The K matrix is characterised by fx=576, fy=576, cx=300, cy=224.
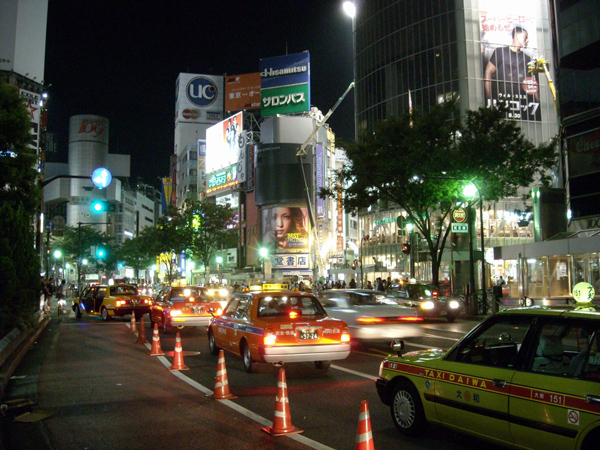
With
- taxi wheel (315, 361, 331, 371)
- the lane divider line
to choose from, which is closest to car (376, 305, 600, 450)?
the lane divider line

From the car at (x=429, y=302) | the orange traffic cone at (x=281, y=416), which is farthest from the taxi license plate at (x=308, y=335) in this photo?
the car at (x=429, y=302)

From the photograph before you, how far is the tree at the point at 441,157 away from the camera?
2597 cm

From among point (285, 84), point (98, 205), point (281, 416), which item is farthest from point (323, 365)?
point (285, 84)

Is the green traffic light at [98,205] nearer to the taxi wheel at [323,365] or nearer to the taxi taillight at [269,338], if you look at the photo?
the taxi wheel at [323,365]

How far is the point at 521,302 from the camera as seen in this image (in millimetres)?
25359

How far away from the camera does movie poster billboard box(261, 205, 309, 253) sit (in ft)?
232

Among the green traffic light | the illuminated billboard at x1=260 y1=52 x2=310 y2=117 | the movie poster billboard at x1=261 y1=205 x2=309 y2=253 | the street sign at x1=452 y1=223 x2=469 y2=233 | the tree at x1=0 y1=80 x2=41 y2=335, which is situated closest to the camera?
the tree at x1=0 y1=80 x2=41 y2=335

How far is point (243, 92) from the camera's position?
89.0 metres

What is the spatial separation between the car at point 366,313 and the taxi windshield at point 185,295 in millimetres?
4404

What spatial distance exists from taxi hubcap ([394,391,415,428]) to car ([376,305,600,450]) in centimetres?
1

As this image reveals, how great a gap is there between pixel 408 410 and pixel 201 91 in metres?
108

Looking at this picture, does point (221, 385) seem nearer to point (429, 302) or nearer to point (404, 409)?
point (404, 409)

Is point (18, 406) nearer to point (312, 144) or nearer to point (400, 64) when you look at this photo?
point (400, 64)

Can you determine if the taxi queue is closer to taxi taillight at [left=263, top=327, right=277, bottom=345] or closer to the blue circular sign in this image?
taxi taillight at [left=263, top=327, right=277, bottom=345]
